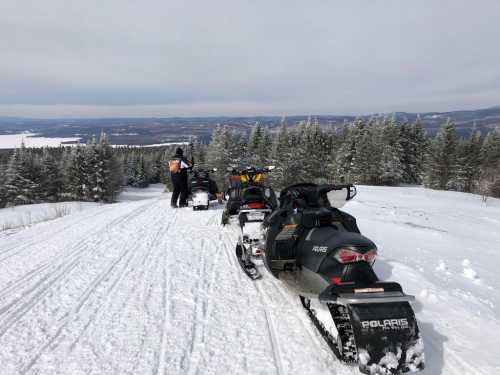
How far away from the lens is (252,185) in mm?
7777

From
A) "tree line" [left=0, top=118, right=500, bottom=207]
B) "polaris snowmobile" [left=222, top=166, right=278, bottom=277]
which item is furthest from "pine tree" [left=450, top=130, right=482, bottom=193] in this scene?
"polaris snowmobile" [left=222, top=166, right=278, bottom=277]

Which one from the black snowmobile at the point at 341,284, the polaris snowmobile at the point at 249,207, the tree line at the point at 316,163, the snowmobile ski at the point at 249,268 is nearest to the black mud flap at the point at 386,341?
the black snowmobile at the point at 341,284

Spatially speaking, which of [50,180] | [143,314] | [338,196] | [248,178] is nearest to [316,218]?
[338,196]

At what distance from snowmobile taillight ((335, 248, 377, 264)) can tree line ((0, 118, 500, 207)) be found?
111 ft

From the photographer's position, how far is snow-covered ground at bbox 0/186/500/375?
120 inches

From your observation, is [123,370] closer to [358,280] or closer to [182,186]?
[358,280]

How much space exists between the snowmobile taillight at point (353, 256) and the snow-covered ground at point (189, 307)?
0.92 m

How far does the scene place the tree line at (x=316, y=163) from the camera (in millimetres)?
41594

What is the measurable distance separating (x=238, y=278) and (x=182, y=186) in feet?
21.6

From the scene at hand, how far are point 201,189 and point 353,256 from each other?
771 cm

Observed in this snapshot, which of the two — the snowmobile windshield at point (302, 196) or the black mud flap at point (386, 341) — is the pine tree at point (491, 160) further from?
the black mud flap at point (386, 341)

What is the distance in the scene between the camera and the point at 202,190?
34.1 feet

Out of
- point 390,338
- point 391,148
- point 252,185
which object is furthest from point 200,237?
point 391,148

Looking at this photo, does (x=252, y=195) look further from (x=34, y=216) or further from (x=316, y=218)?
(x=34, y=216)
